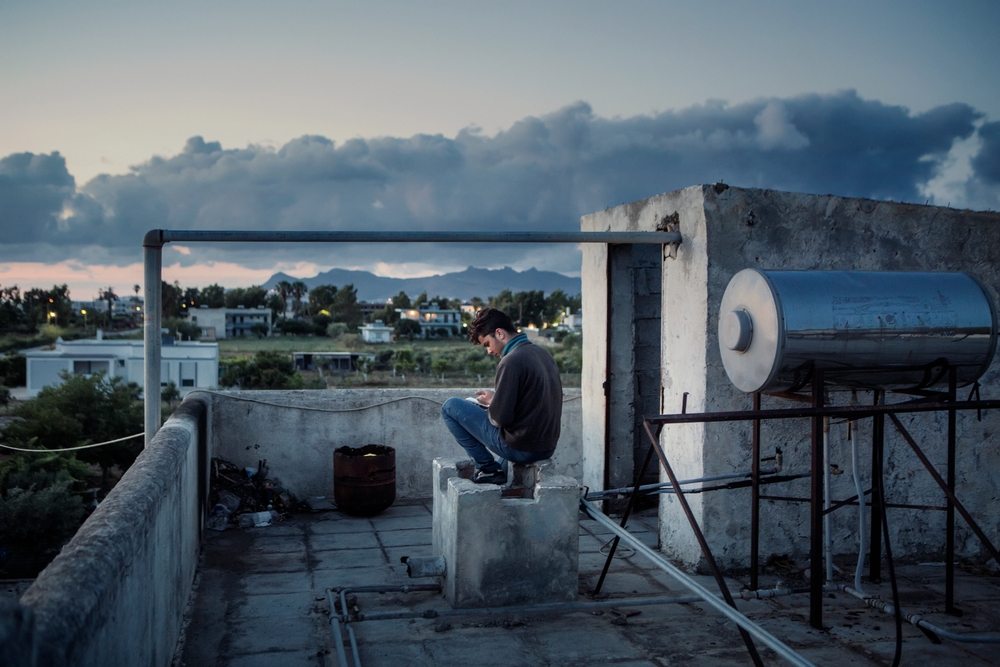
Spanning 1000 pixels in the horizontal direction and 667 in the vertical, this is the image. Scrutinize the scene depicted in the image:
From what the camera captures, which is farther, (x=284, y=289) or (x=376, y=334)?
(x=284, y=289)

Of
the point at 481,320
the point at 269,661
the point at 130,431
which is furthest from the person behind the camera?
the point at 130,431

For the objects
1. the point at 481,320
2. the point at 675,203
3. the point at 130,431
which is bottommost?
the point at 130,431

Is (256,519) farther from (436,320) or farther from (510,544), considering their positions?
(436,320)

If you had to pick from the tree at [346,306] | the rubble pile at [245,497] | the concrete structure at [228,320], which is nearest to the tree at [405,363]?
the concrete structure at [228,320]

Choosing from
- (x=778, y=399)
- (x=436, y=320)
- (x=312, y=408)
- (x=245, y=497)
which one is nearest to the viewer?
(x=778, y=399)

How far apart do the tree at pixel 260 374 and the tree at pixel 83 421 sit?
66.4 ft

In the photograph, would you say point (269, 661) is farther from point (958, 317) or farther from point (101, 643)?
point (958, 317)

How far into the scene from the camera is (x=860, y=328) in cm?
457

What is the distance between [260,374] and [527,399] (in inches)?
1575

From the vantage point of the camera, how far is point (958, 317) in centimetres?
470

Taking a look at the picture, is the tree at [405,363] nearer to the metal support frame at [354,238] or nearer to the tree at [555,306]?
the tree at [555,306]

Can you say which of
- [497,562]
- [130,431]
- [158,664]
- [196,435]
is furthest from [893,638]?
[130,431]

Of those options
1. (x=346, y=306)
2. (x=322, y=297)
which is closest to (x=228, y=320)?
(x=322, y=297)

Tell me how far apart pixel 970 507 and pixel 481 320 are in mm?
4474
